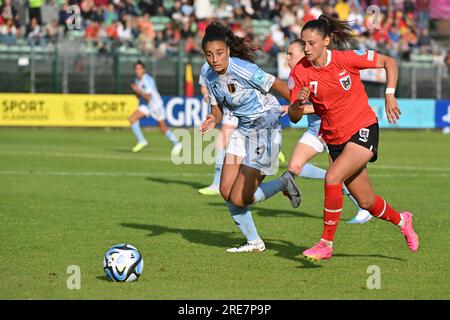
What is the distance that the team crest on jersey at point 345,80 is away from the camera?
9.09 m

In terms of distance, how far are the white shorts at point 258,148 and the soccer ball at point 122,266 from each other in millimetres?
2105

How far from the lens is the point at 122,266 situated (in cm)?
818

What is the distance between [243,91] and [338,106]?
112 cm

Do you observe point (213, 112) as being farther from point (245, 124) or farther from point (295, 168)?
point (295, 168)

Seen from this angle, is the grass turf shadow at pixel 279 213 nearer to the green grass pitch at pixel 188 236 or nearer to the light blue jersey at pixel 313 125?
the green grass pitch at pixel 188 236

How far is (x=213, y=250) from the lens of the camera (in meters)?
10.1

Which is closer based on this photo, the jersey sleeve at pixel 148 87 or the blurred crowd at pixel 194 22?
the jersey sleeve at pixel 148 87

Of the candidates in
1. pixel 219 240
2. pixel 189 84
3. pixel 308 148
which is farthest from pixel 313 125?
pixel 189 84

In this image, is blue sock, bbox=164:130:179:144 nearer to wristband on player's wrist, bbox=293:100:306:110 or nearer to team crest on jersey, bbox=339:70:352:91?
team crest on jersey, bbox=339:70:352:91

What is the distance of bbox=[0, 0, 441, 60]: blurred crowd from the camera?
3303 cm

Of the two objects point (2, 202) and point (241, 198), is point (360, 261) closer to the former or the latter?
point (241, 198)

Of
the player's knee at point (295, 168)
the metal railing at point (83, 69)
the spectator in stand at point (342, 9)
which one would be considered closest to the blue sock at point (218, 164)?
the player's knee at point (295, 168)

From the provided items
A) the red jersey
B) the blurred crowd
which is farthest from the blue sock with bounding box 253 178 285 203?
the blurred crowd

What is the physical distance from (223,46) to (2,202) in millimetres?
5876
